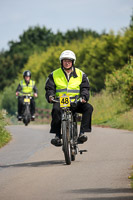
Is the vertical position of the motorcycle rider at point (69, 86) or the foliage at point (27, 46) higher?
the foliage at point (27, 46)

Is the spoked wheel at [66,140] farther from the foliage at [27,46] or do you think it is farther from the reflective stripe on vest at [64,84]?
the foliage at [27,46]

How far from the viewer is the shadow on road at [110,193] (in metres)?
7.18

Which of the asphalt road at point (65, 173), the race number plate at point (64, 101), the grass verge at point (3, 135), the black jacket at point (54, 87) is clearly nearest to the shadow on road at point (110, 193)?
the asphalt road at point (65, 173)

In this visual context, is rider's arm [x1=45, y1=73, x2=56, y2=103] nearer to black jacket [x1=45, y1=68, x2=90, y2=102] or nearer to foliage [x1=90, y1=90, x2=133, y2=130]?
black jacket [x1=45, y1=68, x2=90, y2=102]

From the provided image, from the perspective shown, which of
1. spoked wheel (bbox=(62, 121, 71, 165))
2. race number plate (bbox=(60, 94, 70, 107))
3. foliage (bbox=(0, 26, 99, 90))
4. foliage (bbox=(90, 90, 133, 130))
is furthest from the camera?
foliage (bbox=(0, 26, 99, 90))

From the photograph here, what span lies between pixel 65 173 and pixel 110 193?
2053mm

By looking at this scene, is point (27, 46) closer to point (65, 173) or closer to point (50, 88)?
point (50, 88)

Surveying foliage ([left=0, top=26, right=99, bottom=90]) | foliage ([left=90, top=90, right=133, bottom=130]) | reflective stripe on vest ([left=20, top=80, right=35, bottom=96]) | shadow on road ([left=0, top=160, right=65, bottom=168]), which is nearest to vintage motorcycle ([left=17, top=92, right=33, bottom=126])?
reflective stripe on vest ([left=20, top=80, right=35, bottom=96])

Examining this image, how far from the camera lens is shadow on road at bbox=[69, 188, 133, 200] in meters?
7.18

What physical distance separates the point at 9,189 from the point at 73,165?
8.38 feet

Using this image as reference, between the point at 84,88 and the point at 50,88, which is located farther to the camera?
the point at 84,88

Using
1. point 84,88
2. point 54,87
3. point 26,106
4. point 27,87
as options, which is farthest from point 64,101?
point 26,106

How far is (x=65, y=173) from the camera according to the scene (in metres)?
9.45

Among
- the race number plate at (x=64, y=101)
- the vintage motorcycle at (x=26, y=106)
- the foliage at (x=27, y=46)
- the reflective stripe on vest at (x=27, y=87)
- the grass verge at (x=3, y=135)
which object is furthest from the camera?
the foliage at (x=27, y=46)
